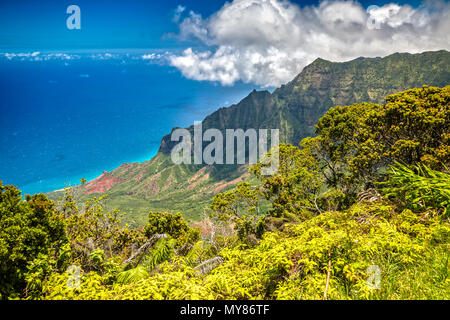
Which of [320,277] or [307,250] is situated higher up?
[307,250]

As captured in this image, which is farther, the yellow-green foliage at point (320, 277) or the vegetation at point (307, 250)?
the vegetation at point (307, 250)

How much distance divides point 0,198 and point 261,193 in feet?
51.2

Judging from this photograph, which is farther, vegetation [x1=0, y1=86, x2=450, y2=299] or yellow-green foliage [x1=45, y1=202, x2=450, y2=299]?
vegetation [x1=0, y1=86, x2=450, y2=299]

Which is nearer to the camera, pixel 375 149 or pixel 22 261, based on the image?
pixel 22 261

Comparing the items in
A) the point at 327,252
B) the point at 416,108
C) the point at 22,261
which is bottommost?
the point at 22,261

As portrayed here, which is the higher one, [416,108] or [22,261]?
[416,108]

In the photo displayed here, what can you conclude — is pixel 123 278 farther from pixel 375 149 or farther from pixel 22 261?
pixel 375 149

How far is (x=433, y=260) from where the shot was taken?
3625 millimetres

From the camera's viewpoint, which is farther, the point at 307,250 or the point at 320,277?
the point at 307,250
